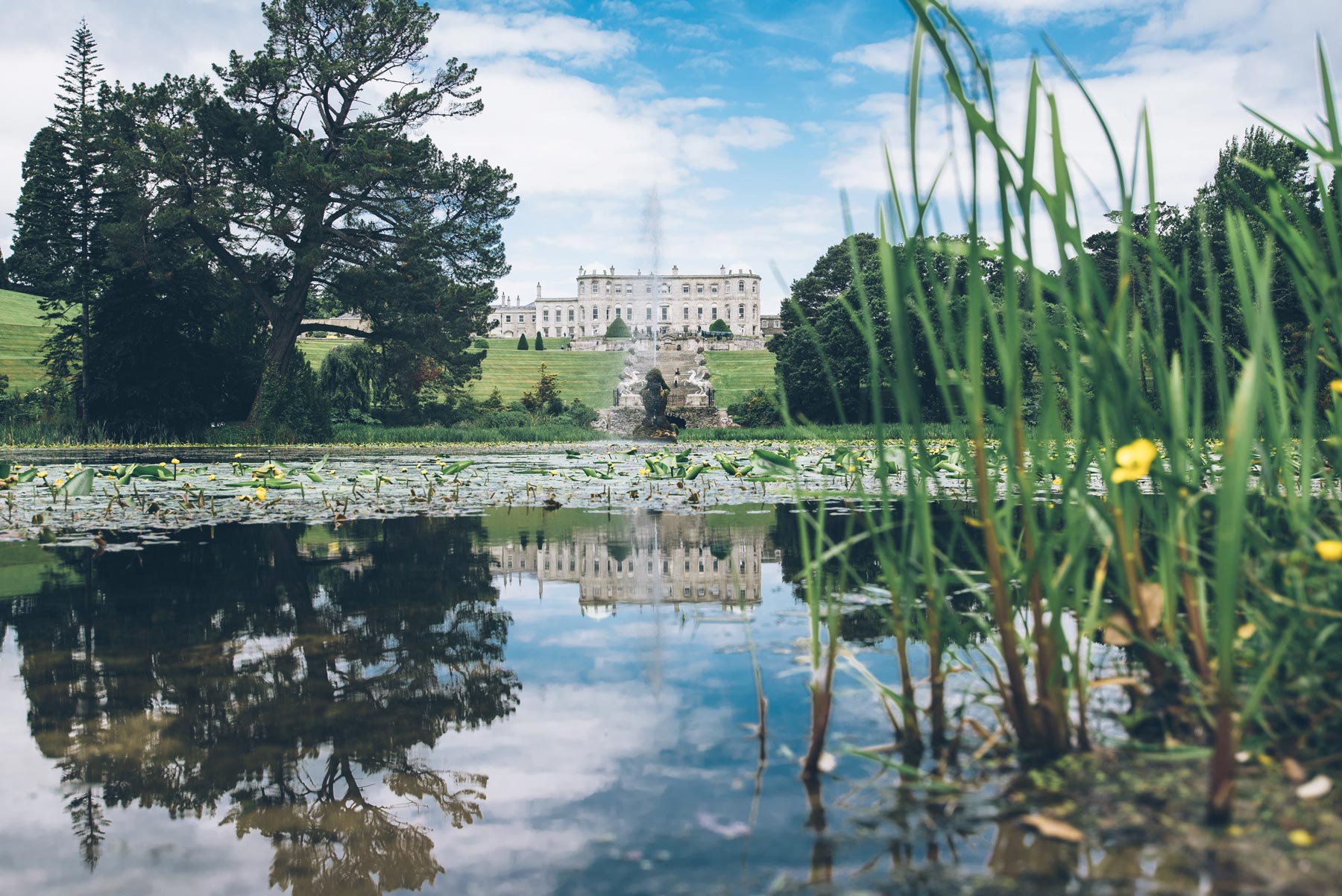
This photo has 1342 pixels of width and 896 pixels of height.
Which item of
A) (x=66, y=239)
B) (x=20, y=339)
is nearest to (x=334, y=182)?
(x=66, y=239)

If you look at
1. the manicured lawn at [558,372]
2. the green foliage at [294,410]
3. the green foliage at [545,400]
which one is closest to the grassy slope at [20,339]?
the green foliage at [294,410]

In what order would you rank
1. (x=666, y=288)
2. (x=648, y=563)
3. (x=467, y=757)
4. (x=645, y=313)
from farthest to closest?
(x=645, y=313) → (x=666, y=288) → (x=648, y=563) → (x=467, y=757)

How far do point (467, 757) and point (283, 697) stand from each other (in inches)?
23.3

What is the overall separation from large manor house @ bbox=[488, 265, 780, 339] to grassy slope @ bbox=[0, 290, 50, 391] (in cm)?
4163

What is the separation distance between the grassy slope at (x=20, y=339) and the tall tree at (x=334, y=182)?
11.9 metres

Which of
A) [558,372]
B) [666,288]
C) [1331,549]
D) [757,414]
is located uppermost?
[666,288]

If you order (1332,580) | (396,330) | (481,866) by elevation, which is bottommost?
(481,866)

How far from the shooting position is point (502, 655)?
2.28m

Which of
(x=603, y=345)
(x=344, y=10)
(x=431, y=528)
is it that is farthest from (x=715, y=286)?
(x=431, y=528)

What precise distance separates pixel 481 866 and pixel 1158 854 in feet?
2.80

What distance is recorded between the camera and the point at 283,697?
1.95m

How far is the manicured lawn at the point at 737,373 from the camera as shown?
37219 mm

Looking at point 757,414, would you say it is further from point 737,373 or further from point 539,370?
point 539,370

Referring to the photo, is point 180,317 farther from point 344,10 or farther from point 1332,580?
point 1332,580
